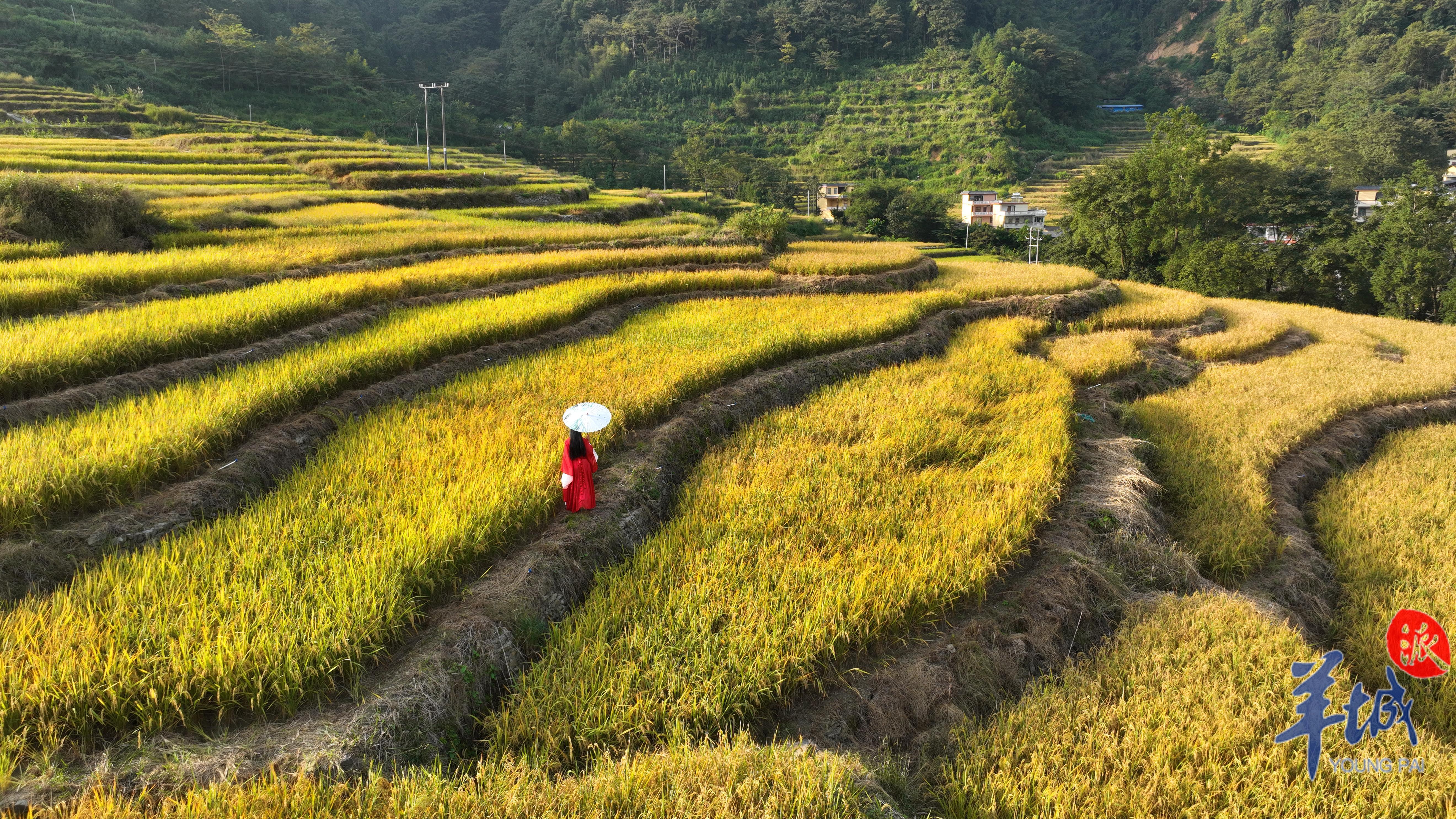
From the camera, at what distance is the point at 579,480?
152 inches

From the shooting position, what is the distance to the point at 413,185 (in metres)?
20.7

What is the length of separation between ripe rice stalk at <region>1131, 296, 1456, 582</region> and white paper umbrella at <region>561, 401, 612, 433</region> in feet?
13.3

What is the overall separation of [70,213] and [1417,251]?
33.5 m

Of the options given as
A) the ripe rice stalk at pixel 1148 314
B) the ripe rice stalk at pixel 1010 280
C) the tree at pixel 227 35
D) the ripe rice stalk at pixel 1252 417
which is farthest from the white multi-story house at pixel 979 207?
the tree at pixel 227 35

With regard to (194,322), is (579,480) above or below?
below

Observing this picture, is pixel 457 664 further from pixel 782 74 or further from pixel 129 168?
pixel 782 74

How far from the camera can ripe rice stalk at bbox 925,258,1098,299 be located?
466 inches

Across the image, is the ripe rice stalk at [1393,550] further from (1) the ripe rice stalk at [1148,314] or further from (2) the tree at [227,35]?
(2) the tree at [227,35]

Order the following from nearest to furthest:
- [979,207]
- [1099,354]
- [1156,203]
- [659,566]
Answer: [659,566] < [1099,354] < [1156,203] < [979,207]

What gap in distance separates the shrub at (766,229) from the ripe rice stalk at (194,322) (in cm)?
539

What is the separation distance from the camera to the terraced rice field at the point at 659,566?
2.30 m

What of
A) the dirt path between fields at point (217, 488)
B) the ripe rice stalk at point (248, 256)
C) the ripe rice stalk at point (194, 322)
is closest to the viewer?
the dirt path between fields at point (217, 488)

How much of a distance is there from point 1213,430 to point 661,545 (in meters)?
5.84

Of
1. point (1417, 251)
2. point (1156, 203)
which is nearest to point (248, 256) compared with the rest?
point (1156, 203)
